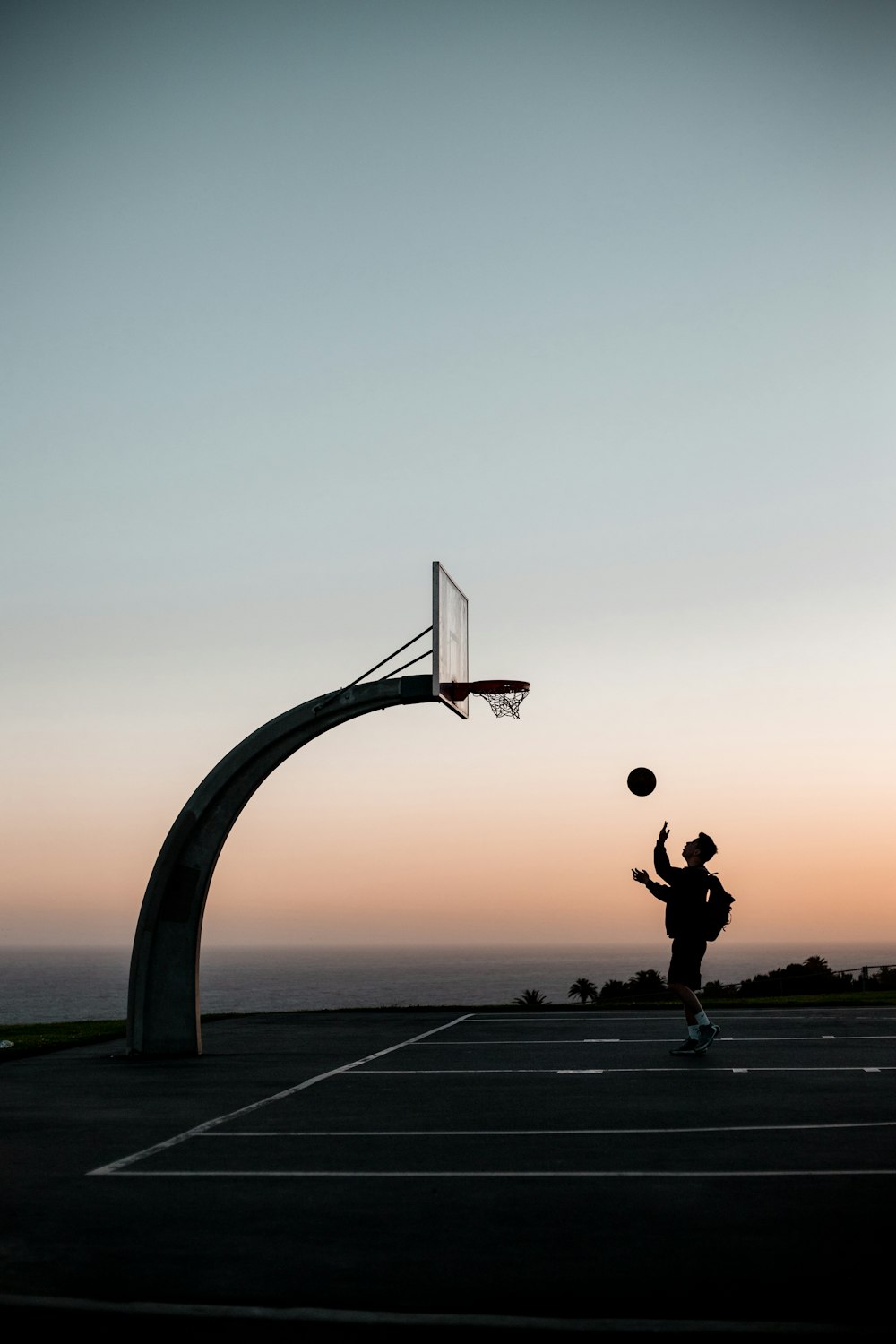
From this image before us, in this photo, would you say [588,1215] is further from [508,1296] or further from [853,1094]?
[853,1094]

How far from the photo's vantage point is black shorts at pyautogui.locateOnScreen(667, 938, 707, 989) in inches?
465

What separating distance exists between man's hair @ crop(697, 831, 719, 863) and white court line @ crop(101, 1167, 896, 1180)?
6.01 meters

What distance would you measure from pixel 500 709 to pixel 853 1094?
29.1 feet

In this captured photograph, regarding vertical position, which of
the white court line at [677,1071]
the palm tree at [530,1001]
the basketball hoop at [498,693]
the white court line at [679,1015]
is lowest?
the palm tree at [530,1001]

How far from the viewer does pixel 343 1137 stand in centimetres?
768

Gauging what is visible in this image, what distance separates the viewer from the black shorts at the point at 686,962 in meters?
11.8

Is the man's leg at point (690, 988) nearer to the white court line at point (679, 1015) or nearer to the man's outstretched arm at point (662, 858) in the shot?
the man's outstretched arm at point (662, 858)

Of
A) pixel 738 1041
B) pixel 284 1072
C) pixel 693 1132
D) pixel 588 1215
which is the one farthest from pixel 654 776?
pixel 588 1215

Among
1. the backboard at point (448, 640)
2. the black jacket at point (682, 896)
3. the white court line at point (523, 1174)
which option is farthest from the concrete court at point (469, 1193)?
the backboard at point (448, 640)

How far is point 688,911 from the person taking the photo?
39.5ft

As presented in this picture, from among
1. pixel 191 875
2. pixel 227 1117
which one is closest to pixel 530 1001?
pixel 191 875

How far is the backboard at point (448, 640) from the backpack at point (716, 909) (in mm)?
4104

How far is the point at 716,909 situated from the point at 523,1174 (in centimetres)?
616

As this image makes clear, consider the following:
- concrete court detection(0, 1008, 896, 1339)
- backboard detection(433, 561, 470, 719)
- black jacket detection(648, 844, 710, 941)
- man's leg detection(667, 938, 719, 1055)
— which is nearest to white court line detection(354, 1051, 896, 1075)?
concrete court detection(0, 1008, 896, 1339)
